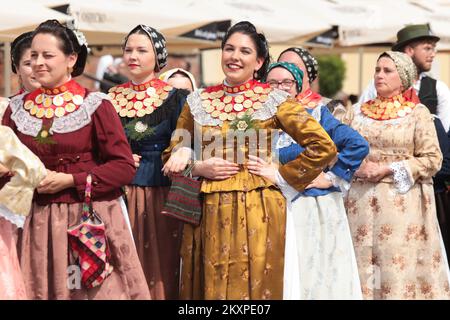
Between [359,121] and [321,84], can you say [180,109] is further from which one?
[321,84]

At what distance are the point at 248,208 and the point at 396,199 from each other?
172 centimetres

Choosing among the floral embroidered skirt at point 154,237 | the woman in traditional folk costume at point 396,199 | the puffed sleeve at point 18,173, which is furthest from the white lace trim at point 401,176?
the puffed sleeve at point 18,173

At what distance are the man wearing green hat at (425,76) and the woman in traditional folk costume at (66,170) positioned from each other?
3290 mm

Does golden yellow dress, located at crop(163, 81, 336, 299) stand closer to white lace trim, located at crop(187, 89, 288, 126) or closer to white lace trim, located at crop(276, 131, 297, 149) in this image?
white lace trim, located at crop(187, 89, 288, 126)

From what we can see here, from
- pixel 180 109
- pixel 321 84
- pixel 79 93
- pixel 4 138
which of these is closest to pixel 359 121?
pixel 180 109

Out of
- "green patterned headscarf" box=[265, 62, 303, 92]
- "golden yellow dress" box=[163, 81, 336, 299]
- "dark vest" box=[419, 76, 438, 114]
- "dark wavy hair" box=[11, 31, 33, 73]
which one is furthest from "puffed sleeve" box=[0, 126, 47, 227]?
"dark vest" box=[419, 76, 438, 114]

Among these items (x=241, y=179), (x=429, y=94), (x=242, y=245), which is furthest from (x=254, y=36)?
(x=429, y=94)

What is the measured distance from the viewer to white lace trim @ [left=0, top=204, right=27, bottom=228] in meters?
4.95

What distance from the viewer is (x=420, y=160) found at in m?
6.79

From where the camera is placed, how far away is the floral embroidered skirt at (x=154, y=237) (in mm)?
6160

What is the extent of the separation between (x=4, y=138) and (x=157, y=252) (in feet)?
4.99

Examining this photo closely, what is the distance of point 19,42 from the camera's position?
629 cm

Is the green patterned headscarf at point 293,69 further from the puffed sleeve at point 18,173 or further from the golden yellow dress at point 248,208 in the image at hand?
the puffed sleeve at point 18,173

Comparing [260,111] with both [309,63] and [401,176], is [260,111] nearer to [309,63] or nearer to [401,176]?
[309,63]
